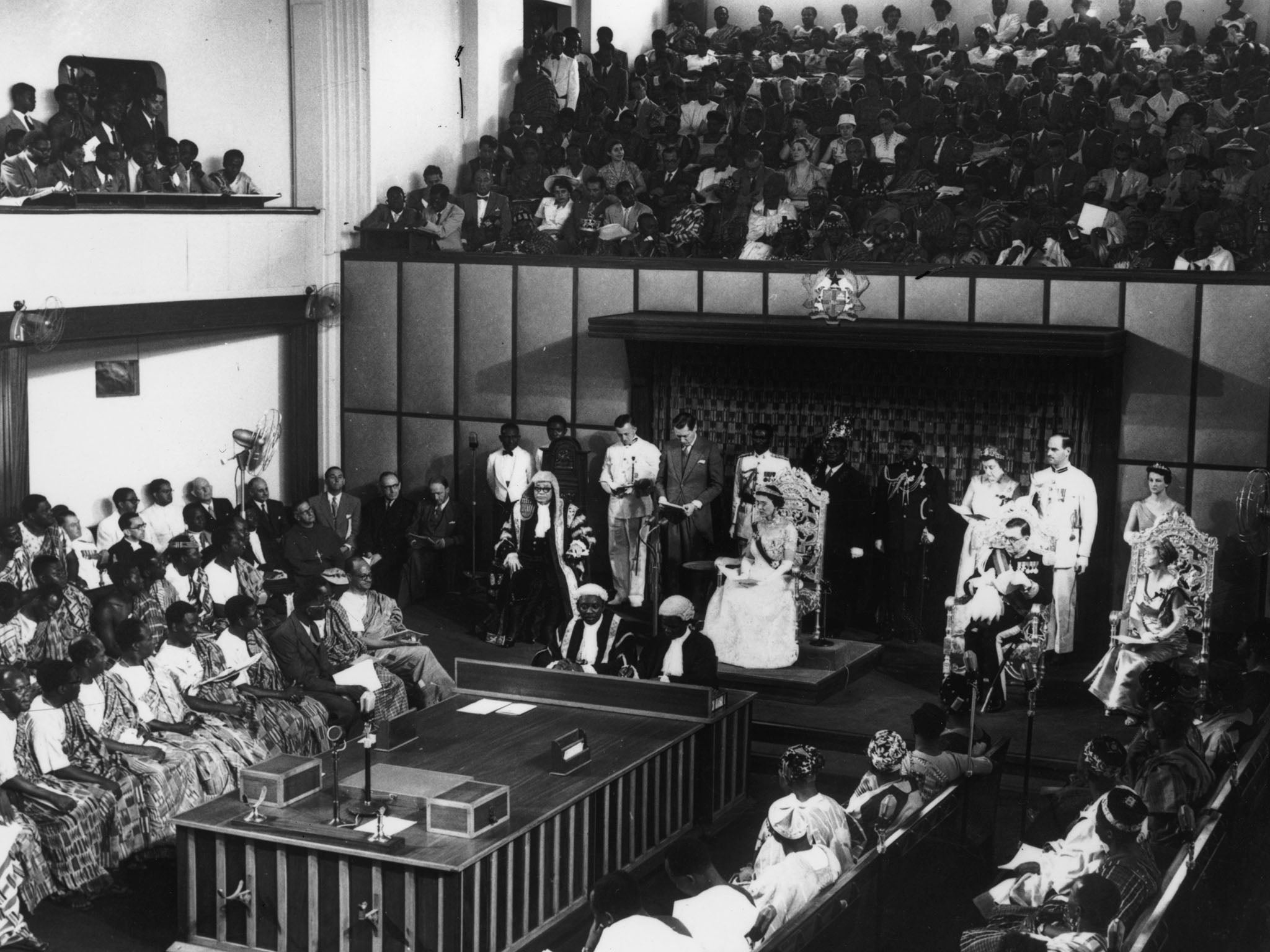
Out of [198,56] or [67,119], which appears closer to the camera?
[67,119]

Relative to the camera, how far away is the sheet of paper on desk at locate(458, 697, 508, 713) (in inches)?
393

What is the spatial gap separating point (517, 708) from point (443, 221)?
7.22m

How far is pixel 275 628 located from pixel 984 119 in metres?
8.97

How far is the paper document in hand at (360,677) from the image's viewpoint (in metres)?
10.8

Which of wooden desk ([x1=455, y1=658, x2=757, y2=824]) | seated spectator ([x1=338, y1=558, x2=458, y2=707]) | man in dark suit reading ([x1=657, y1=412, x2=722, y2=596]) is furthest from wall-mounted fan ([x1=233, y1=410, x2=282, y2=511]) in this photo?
wooden desk ([x1=455, y1=658, x2=757, y2=824])

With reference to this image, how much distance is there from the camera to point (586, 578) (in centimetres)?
1321

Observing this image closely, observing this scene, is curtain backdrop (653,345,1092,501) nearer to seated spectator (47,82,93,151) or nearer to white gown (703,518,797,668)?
white gown (703,518,797,668)

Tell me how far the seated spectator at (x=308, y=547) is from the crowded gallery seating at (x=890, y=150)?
3.30 meters

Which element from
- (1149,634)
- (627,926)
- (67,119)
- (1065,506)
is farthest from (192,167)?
(627,926)

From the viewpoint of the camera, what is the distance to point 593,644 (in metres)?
10.7

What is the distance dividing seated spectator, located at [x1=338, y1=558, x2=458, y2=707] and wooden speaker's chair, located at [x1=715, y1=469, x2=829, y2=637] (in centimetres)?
228

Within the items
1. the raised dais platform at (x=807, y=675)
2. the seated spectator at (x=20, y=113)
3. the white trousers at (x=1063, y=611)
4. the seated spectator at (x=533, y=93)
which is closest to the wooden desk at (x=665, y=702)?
the raised dais platform at (x=807, y=675)

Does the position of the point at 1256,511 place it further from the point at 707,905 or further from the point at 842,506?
the point at 707,905

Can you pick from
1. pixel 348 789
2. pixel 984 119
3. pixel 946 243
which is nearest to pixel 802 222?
pixel 946 243
